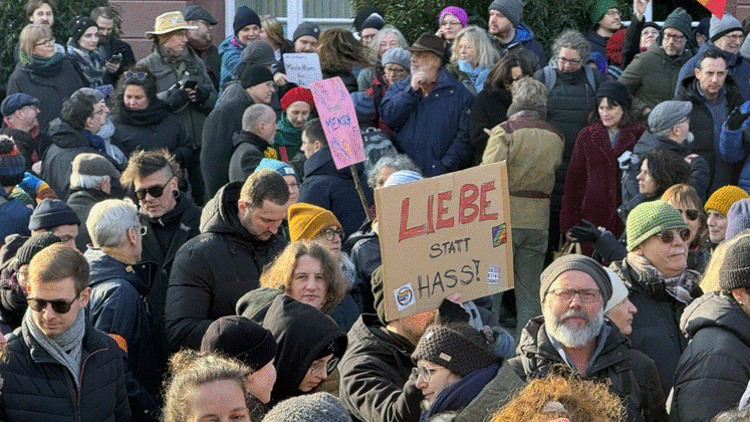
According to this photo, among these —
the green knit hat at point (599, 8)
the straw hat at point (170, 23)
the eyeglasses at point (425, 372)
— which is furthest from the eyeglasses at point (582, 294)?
the green knit hat at point (599, 8)

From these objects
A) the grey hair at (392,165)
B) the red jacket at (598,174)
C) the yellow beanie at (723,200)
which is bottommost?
the red jacket at (598,174)

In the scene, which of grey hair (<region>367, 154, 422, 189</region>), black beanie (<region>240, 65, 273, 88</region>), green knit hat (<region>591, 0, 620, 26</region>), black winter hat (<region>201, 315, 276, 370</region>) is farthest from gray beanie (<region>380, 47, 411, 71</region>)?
black winter hat (<region>201, 315, 276, 370</region>)

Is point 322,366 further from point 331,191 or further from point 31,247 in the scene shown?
point 331,191

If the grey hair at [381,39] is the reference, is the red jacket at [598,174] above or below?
below

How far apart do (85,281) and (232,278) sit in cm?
113

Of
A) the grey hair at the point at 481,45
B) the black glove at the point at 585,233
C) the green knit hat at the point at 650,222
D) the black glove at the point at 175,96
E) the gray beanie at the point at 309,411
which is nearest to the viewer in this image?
the gray beanie at the point at 309,411

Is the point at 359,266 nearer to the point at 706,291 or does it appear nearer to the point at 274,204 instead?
the point at 274,204

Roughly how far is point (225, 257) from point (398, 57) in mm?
4182

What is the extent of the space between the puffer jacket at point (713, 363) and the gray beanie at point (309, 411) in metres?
2.04

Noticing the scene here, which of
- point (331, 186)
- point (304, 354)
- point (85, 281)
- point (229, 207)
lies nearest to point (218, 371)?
point (304, 354)

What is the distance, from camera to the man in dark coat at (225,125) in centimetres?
941

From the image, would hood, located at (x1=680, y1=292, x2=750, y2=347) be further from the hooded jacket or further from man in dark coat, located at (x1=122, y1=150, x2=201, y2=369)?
the hooded jacket

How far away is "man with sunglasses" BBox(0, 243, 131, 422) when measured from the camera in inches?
199

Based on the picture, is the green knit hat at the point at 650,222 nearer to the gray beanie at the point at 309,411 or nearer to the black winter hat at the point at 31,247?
the black winter hat at the point at 31,247
